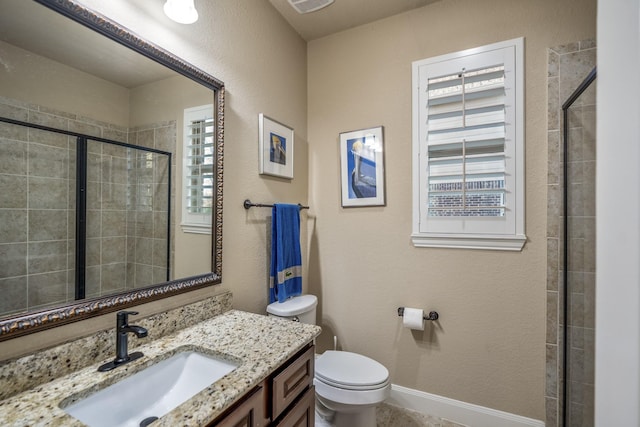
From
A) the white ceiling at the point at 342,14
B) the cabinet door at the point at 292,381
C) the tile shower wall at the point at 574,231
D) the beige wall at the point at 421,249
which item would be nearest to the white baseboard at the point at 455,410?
the beige wall at the point at 421,249

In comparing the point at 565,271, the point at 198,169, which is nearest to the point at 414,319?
the point at 565,271

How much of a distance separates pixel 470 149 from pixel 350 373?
1.48 metres

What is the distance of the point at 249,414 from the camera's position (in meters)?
0.83

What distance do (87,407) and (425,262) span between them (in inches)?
68.4

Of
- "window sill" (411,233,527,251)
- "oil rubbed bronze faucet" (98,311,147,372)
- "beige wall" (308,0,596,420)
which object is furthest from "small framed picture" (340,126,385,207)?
"oil rubbed bronze faucet" (98,311,147,372)

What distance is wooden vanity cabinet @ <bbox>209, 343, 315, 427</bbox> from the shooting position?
804 millimetres

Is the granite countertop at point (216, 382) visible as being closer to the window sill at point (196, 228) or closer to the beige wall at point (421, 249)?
the window sill at point (196, 228)

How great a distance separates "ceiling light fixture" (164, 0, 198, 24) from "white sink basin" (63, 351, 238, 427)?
1311mm

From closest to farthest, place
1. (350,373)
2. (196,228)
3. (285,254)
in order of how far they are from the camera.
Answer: (196,228)
(350,373)
(285,254)

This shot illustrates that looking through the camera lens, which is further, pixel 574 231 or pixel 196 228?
pixel 574 231

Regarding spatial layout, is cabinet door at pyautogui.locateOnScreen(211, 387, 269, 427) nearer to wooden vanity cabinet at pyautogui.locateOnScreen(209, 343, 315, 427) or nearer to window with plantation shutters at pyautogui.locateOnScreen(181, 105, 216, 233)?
wooden vanity cabinet at pyautogui.locateOnScreen(209, 343, 315, 427)

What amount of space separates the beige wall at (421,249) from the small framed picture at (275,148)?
32 centimetres

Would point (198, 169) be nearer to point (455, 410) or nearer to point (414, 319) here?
point (414, 319)

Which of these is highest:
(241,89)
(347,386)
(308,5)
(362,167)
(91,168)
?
(308,5)
